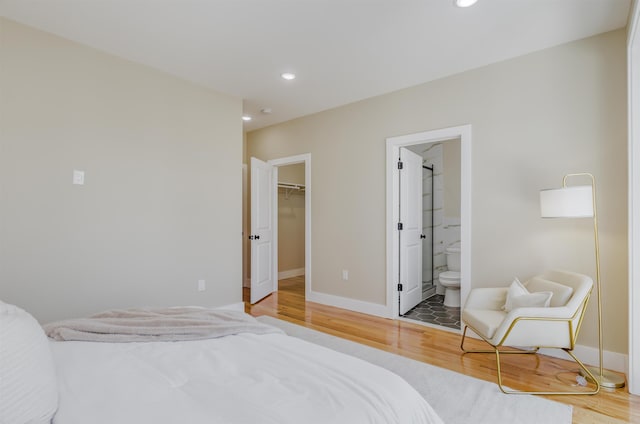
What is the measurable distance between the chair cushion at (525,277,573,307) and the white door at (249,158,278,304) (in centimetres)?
329

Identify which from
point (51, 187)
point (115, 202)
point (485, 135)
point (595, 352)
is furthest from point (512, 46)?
point (51, 187)

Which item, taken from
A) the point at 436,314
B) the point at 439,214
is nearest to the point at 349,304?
the point at 436,314

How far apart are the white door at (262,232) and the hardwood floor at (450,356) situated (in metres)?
0.34

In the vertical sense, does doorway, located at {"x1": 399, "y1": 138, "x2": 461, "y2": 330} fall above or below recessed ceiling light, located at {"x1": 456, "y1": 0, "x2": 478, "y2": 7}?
below

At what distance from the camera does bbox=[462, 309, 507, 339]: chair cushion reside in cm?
249

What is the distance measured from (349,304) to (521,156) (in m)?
2.59

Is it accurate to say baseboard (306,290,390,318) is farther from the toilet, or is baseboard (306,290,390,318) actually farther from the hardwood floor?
the toilet

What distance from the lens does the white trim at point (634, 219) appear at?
2.29 m

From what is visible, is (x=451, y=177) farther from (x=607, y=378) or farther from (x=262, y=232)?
(x=607, y=378)

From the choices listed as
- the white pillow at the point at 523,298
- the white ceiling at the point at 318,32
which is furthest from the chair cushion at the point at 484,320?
the white ceiling at the point at 318,32

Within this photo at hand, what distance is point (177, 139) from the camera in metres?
3.58

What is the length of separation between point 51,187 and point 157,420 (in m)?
2.60

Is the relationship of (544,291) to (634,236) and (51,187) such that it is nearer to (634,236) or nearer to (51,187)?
(634,236)

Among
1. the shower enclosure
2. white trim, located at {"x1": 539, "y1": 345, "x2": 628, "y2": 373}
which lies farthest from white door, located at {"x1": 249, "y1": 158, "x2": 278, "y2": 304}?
white trim, located at {"x1": 539, "y1": 345, "x2": 628, "y2": 373}
